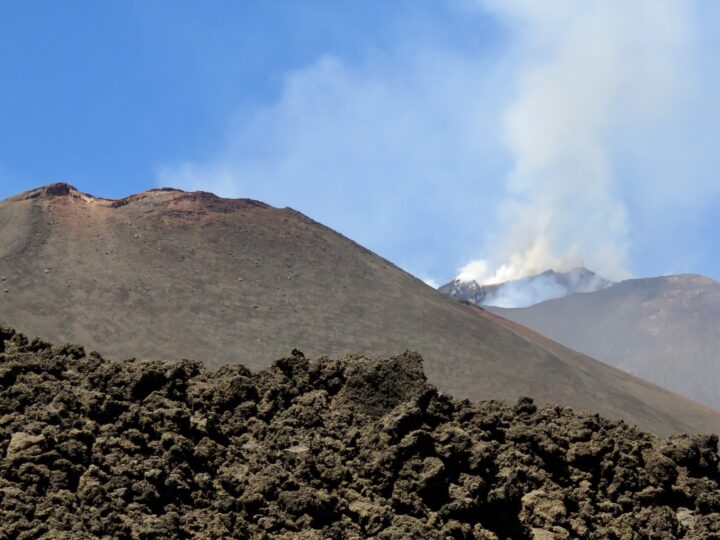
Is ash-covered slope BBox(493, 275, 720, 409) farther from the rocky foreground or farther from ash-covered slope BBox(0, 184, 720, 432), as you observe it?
the rocky foreground

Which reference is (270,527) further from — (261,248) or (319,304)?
(261,248)

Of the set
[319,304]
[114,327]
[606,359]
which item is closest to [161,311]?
[114,327]

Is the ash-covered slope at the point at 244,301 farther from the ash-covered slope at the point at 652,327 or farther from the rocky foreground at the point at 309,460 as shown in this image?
the rocky foreground at the point at 309,460

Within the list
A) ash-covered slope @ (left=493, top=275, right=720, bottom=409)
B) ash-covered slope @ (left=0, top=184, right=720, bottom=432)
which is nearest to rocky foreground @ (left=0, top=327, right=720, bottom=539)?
ash-covered slope @ (left=0, top=184, right=720, bottom=432)

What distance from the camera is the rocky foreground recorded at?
7.91 meters

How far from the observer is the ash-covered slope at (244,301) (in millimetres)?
57250

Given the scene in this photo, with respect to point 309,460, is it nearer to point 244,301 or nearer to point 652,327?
point 244,301

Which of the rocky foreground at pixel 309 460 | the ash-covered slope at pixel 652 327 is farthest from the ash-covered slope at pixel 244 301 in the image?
the rocky foreground at pixel 309 460

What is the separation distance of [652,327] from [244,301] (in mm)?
71902

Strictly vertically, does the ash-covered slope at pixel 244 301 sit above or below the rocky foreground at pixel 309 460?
above

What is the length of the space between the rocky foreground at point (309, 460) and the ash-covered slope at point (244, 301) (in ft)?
141

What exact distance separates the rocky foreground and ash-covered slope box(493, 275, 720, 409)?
3786 inches

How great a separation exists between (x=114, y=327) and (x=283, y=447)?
49.2 m

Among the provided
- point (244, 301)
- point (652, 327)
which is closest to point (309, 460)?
point (244, 301)
